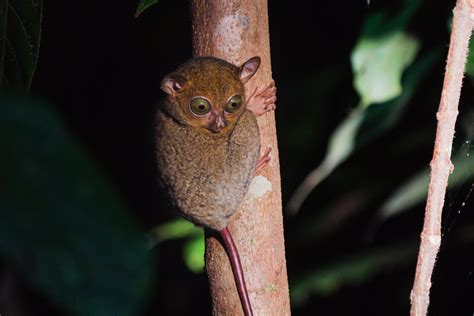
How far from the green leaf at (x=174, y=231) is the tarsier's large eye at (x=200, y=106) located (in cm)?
61

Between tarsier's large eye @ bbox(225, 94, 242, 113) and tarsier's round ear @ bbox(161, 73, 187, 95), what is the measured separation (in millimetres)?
175

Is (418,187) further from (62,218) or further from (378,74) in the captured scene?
(62,218)

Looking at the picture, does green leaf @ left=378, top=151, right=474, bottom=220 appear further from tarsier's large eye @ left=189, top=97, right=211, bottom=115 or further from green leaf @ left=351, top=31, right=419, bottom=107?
tarsier's large eye @ left=189, top=97, right=211, bottom=115

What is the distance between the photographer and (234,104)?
2229 millimetres

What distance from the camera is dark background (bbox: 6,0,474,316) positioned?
2.83 meters

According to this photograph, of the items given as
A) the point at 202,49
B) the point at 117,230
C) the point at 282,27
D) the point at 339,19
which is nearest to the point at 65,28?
the point at 282,27

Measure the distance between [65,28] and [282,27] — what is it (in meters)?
1.04

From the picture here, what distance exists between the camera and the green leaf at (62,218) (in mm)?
314

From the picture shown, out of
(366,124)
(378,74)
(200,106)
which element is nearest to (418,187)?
(366,124)

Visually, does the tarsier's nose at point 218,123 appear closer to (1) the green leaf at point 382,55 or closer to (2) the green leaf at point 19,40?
(1) the green leaf at point 382,55

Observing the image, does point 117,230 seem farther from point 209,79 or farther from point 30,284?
point 209,79

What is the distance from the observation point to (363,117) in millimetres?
1964

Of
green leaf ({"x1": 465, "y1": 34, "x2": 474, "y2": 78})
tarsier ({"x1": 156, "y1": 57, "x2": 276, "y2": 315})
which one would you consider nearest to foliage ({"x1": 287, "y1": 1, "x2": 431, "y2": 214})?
green leaf ({"x1": 465, "y1": 34, "x2": 474, "y2": 78})

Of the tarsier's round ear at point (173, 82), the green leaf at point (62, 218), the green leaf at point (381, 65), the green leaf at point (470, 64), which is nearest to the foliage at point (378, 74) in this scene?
the green leaf at point (381, 65)
